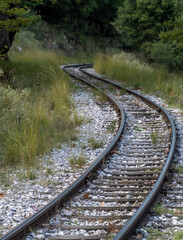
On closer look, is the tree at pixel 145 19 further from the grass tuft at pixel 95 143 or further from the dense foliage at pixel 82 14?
the grass tuft at pixel 95 143

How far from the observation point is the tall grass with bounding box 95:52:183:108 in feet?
43.6

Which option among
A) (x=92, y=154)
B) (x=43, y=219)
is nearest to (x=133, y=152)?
(x=92, y=154)

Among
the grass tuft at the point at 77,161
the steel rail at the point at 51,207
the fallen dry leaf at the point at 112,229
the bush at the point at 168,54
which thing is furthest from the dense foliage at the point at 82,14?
the fallen dry leaf at the point at 112,229

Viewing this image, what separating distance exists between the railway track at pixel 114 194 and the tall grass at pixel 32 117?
130cm

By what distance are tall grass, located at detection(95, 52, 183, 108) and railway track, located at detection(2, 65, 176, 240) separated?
4717 mm

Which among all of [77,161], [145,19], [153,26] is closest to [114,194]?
[77,161]

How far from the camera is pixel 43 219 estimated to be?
432 cm

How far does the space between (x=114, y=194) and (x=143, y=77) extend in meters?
12.3

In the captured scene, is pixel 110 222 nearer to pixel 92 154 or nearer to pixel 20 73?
pixel 92 154

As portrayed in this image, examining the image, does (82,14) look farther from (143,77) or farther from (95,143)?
(95,143)

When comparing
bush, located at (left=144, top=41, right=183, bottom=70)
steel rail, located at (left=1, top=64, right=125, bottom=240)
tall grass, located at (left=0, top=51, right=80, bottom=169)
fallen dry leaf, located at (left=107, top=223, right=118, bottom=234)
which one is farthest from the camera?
bush, located at (left=144, top=41, right=183, bottom=70)

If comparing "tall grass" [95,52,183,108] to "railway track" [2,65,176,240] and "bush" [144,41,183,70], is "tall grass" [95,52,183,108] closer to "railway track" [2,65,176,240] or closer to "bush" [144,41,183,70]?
"bush" [144,41,183,70]

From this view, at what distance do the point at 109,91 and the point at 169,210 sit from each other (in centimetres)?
1006

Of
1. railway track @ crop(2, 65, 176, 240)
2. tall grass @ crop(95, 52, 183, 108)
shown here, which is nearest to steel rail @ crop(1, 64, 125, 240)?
railway track @ crop(2, 65, 176, 240)
